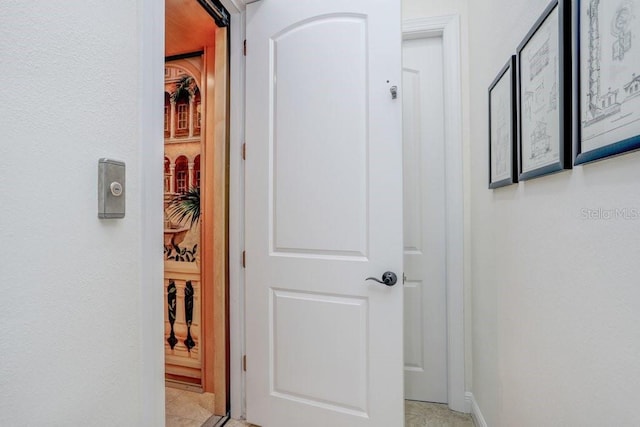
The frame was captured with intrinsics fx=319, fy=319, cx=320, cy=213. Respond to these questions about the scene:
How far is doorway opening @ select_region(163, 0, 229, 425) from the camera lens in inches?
69.6

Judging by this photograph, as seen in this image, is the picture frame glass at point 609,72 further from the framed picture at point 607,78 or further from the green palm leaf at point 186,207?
the green palm leaf at point 186,207

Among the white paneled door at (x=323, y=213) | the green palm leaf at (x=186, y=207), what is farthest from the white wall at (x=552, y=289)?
the green palm leaf at (x=186, y=207)

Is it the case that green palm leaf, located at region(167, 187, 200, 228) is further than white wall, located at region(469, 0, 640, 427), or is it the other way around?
green palm leaf, located at region(167, 187, 200, 228)

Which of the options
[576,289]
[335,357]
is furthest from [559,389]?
[335,357]

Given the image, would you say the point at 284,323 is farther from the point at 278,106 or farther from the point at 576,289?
the point at 576,289

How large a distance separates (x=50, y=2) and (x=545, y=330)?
155cm

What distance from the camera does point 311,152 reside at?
61.9 inches

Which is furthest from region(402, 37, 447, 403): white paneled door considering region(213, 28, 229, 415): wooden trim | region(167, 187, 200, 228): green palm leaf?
region(167, 187, 200, 228): green palm leaf

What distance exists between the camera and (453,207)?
1.92m

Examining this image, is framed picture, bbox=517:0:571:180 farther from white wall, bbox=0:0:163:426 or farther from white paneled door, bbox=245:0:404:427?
white wall, bbox=0:0:163:426

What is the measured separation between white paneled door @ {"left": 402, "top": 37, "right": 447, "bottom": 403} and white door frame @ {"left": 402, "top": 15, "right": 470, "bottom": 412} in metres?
0.05

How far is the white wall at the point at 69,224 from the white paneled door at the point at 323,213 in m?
0.73

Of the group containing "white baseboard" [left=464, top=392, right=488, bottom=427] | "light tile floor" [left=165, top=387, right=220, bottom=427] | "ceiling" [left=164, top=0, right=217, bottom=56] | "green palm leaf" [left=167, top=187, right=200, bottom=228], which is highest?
"ceiling" [left=164, top=0, right=217, bottom=56]

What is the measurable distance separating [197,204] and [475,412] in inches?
86.0
